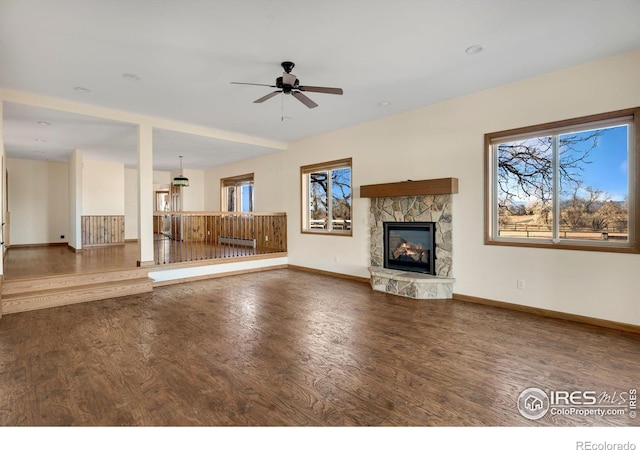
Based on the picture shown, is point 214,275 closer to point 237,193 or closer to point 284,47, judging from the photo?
point 237,193

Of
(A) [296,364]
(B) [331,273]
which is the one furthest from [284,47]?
(B) [331,273]

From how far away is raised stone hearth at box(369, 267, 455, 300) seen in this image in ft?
15.6

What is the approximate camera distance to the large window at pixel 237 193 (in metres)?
9.41

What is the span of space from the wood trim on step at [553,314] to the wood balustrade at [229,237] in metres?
4.43

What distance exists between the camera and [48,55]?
3391mm

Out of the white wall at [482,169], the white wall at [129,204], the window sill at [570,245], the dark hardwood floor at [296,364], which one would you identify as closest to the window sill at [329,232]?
the white wall at [482,169]

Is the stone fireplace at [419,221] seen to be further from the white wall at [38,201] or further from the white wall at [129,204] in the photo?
the white wall at [38,201]

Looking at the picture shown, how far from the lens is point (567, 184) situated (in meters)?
3.94

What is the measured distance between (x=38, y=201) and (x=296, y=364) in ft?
32.9

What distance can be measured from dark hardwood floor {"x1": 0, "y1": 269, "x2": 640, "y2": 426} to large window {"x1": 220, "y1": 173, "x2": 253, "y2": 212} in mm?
→ 5385

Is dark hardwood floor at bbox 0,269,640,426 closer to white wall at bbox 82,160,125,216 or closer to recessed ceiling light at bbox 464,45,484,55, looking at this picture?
recessed ceiling light at bbox 464,45,484,55

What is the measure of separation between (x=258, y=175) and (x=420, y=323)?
20.7 ft

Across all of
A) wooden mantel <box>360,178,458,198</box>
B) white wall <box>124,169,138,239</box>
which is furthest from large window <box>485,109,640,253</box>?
white wall <box>124,169,138,239</box>
